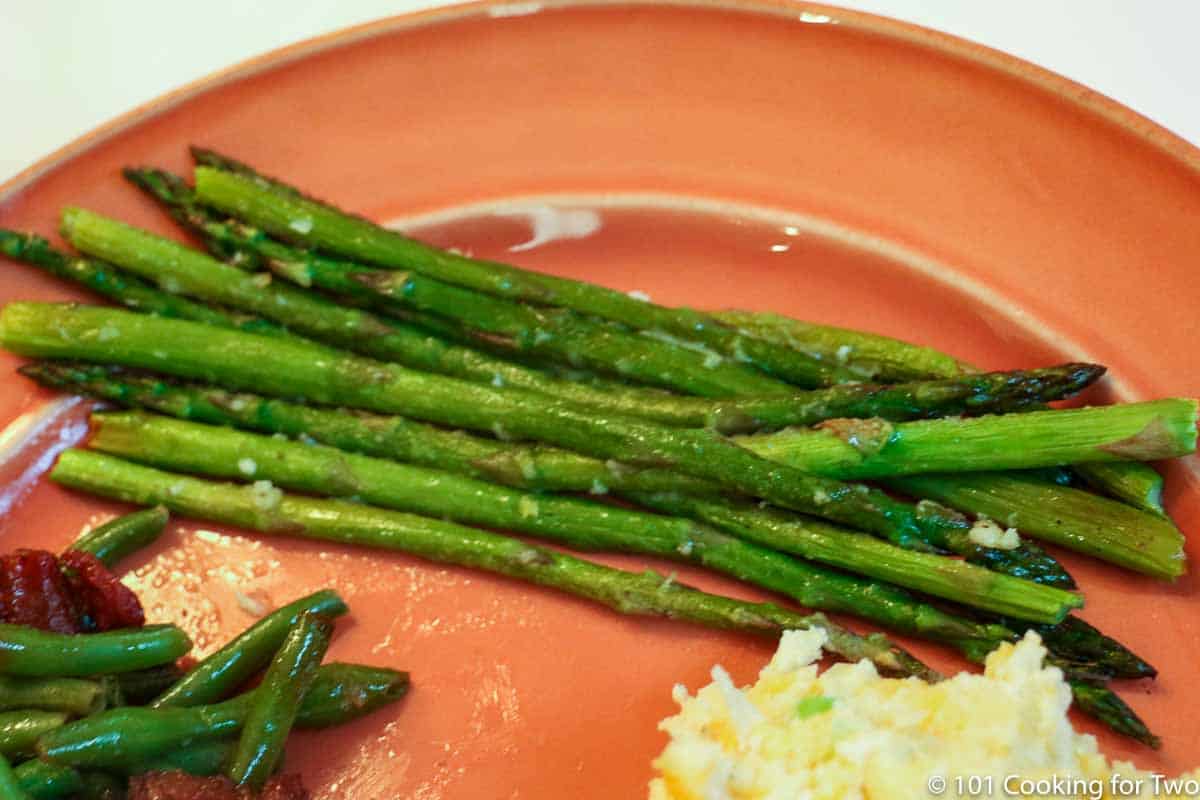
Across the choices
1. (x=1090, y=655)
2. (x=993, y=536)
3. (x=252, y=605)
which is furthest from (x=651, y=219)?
(x=1090, y=655)

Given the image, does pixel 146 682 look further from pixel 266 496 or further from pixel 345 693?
pixel 266 496

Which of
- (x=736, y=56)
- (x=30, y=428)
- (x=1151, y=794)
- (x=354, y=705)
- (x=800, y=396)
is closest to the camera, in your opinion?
(x=1151, y=794)

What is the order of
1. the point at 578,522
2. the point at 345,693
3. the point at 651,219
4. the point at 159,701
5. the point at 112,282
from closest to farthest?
1. the point at 159,701
2. the point at 345,693
3. the point at 578,522
4. the point at 112,282
5. the point at 651,219

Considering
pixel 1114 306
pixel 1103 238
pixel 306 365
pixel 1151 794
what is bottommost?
pixel 1151 794

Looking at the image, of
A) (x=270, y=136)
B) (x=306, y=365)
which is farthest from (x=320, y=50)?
(x=306, y=365)

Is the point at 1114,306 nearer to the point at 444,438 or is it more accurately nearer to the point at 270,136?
the point at 444,438
